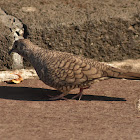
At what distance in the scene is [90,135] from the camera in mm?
3871

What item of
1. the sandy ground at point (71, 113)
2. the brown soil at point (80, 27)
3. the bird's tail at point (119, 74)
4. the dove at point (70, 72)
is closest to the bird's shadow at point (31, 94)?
the sandy ground at point (71, 113)

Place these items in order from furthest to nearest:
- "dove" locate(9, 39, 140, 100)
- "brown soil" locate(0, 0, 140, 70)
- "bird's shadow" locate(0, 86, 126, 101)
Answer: "brown soil" locate(0, 0, 140, 70) → "bird's shadow" locate(0, 86, 126, 101) → "dove" locate(9, 39, 140, 100)

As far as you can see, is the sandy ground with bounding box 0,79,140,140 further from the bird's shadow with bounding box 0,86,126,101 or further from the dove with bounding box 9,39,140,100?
the dove with bounding box 9,39,140,100

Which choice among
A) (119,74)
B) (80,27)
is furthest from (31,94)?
(80,27)

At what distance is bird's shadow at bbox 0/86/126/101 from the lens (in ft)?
17.3

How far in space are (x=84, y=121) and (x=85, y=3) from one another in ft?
9.30

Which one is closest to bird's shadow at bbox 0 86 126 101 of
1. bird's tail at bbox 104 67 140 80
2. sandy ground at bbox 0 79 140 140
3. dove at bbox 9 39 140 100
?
sandy ground at bbox 0 79 140 140

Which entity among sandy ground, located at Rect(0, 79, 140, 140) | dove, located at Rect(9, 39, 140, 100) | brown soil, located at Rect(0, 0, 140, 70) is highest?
brown soil, located at Rect(0, 0, 140, 70)

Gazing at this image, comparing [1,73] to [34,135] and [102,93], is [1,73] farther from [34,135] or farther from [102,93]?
[34,135]

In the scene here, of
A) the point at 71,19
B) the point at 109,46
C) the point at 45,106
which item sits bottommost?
the point at 45,106

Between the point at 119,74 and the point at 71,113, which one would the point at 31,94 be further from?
the point at 119,74

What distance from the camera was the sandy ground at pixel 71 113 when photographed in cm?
390

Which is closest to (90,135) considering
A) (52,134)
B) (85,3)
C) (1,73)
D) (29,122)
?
(52,134)

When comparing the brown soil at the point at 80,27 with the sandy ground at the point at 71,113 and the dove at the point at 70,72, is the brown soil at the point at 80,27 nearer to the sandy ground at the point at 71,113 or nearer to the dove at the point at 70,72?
the sandy ground at the point at 71,113
